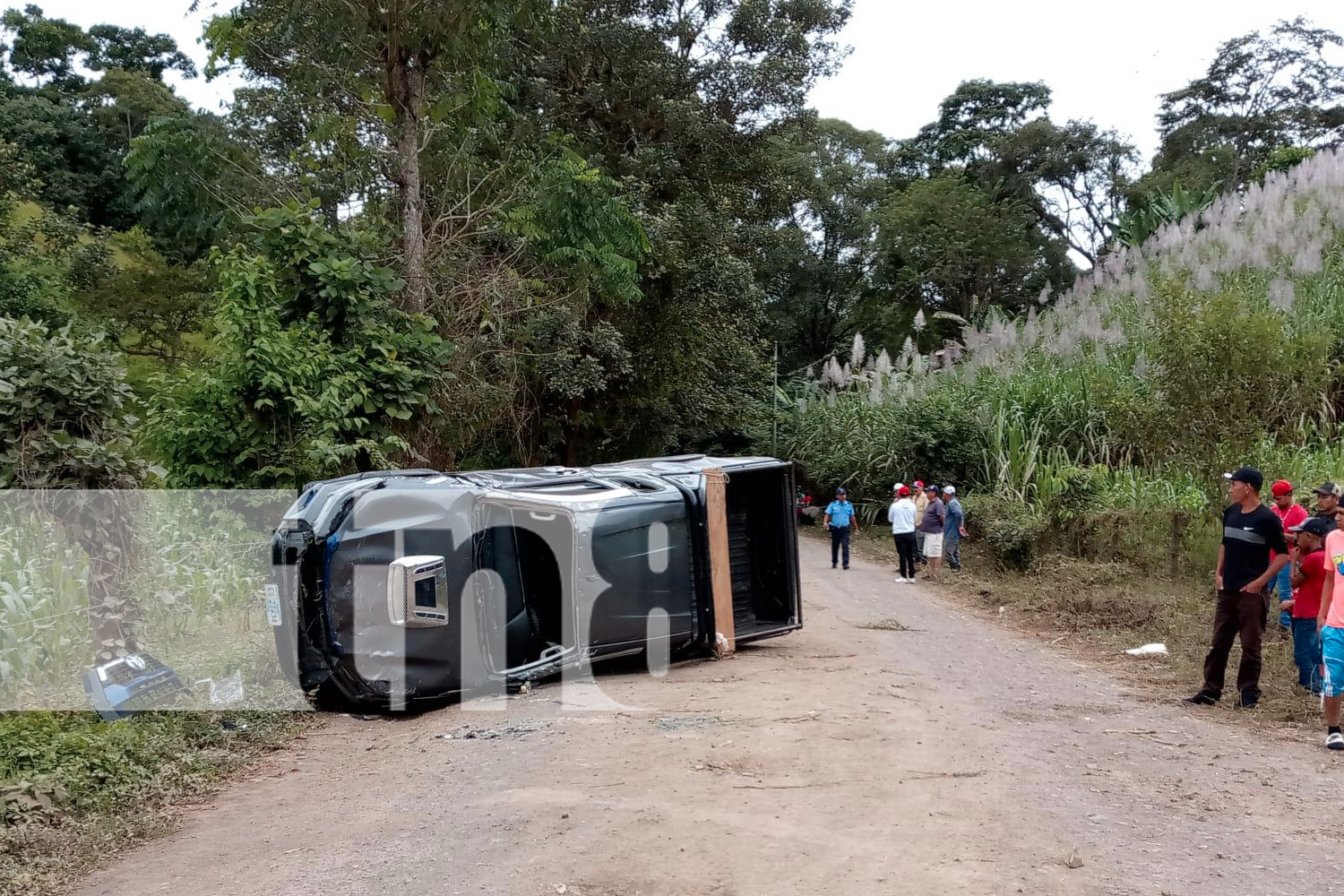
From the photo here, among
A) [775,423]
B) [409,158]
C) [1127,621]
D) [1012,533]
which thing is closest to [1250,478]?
[1127,621]

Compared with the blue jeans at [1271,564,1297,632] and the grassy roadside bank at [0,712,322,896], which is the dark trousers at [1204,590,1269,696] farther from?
the grassy roadside bank at [0,712,322,896]

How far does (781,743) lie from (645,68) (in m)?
20.6

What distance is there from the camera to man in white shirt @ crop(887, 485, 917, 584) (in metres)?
16.7

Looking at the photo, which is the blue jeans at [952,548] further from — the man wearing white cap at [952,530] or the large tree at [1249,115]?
the large tree at [1249,115]

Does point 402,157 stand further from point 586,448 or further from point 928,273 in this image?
point 928,273

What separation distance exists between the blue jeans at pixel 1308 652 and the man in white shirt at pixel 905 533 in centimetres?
827

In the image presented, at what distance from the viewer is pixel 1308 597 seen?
27.1 feet

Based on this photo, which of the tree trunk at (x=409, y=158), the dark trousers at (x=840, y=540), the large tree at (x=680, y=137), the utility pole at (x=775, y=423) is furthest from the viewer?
the utility pole at (x=775, y=423)

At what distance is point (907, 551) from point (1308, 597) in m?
8.81

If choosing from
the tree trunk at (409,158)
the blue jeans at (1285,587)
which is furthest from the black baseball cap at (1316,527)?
the tree trunk at (409,158)

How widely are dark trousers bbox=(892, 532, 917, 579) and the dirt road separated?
7808mm

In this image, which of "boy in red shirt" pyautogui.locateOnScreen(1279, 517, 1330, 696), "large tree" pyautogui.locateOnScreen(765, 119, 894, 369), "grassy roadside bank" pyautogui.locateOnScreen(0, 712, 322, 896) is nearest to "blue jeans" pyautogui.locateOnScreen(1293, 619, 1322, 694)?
"boy in red shirt" pyautogui.locateOnScreen(1279, 517, 1330, 696)

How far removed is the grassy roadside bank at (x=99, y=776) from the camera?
5.39 m

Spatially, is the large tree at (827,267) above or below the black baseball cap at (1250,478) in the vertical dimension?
above
